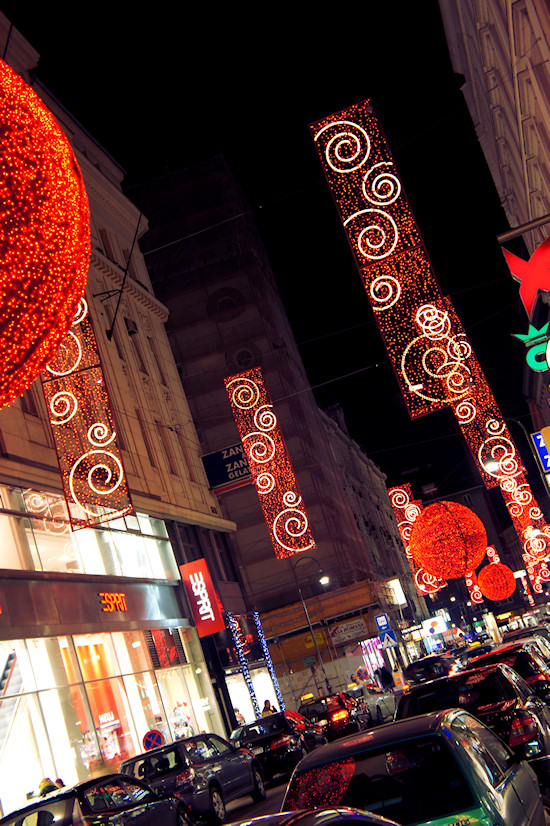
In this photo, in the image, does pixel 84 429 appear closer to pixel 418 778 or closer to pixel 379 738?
pixel 379 738

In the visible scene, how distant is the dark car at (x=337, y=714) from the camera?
2653 cm

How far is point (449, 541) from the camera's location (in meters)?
21.7

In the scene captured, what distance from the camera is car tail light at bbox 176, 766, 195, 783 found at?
16.8 m

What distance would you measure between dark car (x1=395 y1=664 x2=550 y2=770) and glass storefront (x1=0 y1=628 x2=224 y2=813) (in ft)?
35.7

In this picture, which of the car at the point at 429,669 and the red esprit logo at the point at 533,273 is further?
the car at the point at 429,669

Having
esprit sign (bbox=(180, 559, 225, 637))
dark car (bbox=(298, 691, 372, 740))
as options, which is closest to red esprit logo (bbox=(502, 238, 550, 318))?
dark car (bbox=(298, 691, 372, 740))

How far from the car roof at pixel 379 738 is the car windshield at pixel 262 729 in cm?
1678

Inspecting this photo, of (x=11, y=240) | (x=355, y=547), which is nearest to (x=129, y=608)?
(x=11, y=240)

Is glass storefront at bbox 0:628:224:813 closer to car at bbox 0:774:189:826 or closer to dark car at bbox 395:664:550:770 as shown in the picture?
car at bbox 0:774:189:826

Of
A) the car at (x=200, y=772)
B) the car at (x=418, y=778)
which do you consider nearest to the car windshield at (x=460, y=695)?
the car at (x=418, y=778)

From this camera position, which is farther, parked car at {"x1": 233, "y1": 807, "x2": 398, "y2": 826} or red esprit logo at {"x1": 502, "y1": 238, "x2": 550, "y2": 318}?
red esprit logo at {"x1": 502, "y1": 238, "x2": 550, "y2": 318}

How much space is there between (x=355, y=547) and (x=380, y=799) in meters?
62.3

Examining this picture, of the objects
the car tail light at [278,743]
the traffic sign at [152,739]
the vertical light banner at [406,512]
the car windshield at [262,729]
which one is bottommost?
the car tail light at [278,743]

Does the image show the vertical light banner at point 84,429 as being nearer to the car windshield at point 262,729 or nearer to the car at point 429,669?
the car windshield at point 262,729
